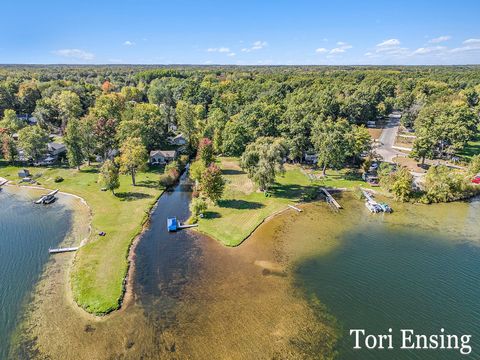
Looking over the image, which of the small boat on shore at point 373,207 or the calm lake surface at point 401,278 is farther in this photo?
the small boat on shore at point 373,207

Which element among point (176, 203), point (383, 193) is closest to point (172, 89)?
point (176, 203)

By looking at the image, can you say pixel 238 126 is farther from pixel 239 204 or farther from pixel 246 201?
pixel 239 204

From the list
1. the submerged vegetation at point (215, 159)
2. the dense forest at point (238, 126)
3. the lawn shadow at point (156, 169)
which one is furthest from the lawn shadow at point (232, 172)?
the lawn shadow at point (156, 169)

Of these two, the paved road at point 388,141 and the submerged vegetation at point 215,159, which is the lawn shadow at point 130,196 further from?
the paved road at point 388,141

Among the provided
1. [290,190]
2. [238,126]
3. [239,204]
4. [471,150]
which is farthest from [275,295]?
[471,150]

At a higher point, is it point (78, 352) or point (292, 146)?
point (292, 146)

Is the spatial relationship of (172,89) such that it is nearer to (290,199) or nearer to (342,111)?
(342,111)
